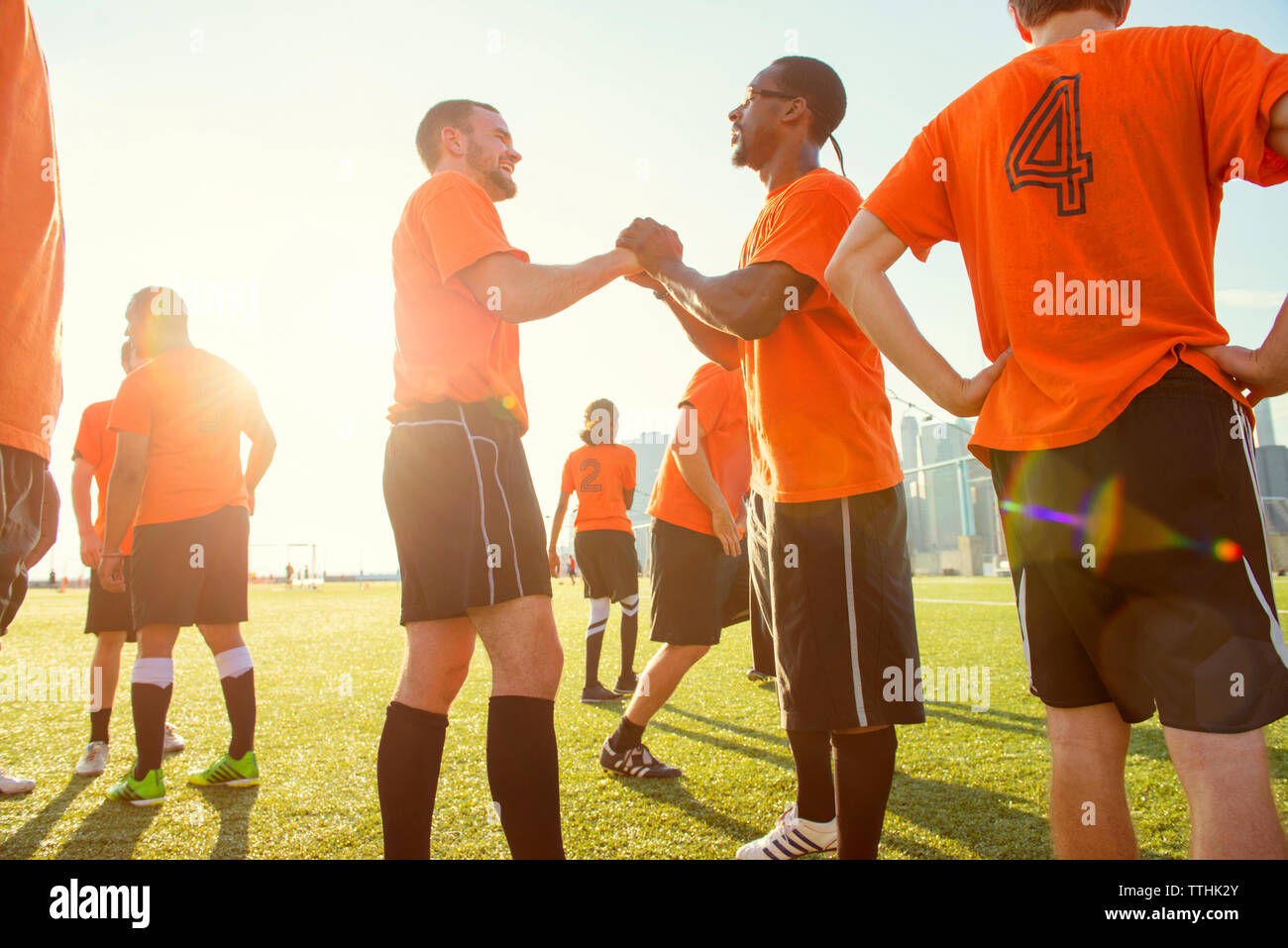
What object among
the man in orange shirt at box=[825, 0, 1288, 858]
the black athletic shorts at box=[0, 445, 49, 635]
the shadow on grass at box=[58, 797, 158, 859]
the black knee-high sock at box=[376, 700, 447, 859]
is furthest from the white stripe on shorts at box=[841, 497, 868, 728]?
the shadow on grass at box=[58, 797, 158, 859]

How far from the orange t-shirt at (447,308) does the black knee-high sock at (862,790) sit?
1308mm

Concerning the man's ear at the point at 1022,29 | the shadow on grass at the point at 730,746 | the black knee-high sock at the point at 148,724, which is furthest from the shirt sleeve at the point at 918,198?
the black knee-high sock at the point at 148,724

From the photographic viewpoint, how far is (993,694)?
5355 millimetres

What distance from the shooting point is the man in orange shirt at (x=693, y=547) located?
3.66m

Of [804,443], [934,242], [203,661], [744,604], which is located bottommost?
[203,661]

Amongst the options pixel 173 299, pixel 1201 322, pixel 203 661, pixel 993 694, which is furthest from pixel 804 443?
pixel 203 661

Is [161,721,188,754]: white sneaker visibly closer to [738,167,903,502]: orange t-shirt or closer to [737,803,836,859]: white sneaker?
[737,803,836,859]: white sneaker

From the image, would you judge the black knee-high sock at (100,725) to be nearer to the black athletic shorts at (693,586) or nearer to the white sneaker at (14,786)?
the white sneaker at (14,786)

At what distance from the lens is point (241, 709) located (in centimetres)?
367

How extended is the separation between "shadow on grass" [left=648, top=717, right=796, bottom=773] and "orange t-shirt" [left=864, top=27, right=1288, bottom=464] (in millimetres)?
2453

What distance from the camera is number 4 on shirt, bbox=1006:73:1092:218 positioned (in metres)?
1.44
